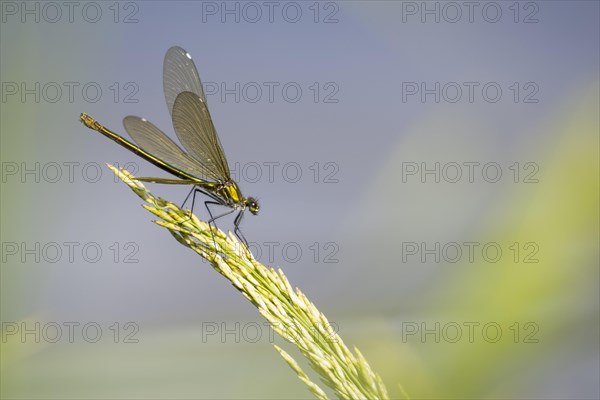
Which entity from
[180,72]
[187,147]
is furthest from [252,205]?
[180,72]

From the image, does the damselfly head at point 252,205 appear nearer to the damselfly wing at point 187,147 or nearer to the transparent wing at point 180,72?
the damselfly wing at point 187,147

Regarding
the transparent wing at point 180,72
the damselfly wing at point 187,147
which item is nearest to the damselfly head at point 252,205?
the damselfly wing at point 187,147

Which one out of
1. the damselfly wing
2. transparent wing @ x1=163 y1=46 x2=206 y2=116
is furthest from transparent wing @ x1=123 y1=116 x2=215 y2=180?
transparent wing @ x1=163 y1=46 x2=206 y2=116

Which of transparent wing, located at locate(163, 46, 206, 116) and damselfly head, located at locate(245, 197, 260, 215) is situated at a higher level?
transparent wing, located at locate(163, 46, 206, 116)

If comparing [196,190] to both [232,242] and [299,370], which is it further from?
[299,370]

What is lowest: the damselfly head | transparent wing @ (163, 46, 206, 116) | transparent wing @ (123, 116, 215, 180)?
the damselfly head

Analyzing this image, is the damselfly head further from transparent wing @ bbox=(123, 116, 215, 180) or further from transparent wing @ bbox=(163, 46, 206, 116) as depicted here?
transparent wing @ bbox=(163, 46, 206, 116)
